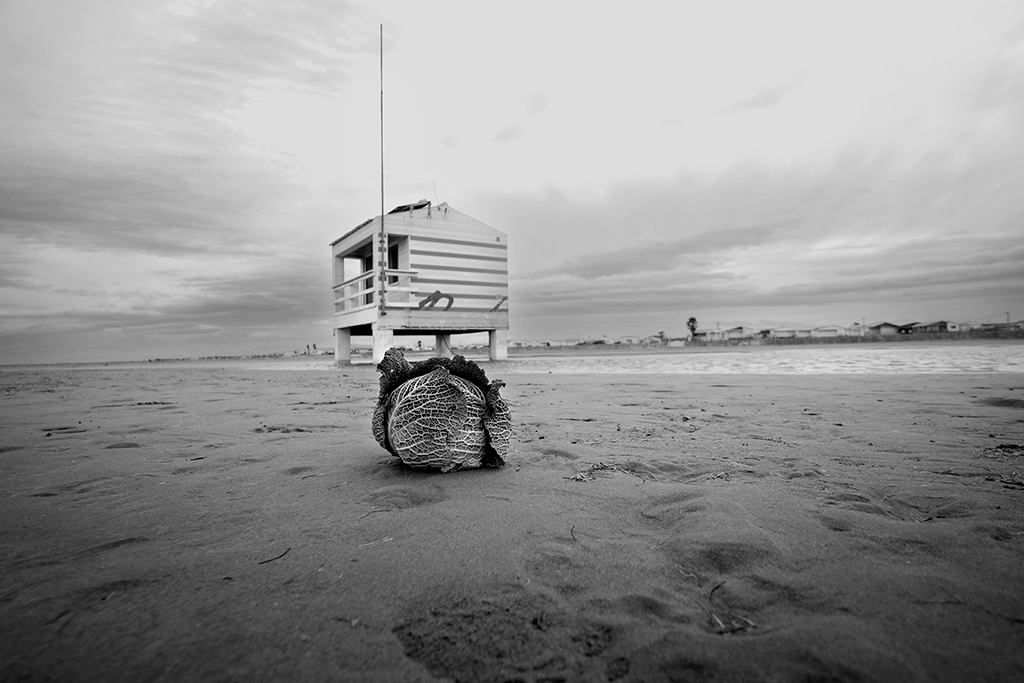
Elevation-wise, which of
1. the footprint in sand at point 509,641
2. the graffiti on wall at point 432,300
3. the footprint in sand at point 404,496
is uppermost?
the graffiti on wall at point 432,300

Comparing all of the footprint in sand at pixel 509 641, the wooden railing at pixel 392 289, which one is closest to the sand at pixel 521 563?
the footprint in sand at pixel 509 641

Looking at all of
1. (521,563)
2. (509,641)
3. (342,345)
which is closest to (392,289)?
(342,345)

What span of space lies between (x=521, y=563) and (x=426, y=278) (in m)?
19.4

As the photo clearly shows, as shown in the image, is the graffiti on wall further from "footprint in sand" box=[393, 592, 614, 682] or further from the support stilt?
"footprint in sand" box=[393, 592, 614, 682]

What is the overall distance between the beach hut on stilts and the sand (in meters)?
16.0

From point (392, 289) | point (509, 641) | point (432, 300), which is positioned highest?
point (392, 289)

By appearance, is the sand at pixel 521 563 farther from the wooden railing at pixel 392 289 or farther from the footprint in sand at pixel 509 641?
the wooden railing at pixel 392 289

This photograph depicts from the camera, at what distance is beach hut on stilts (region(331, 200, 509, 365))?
65.2ft

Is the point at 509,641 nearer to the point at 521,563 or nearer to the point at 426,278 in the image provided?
the point at 521,563

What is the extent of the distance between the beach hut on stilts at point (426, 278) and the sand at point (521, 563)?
52.4 feet

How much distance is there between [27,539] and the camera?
212 centimetres

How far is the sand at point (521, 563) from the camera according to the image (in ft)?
4.49

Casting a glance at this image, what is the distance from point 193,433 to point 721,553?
4.67 m

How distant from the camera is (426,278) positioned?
20703mm
